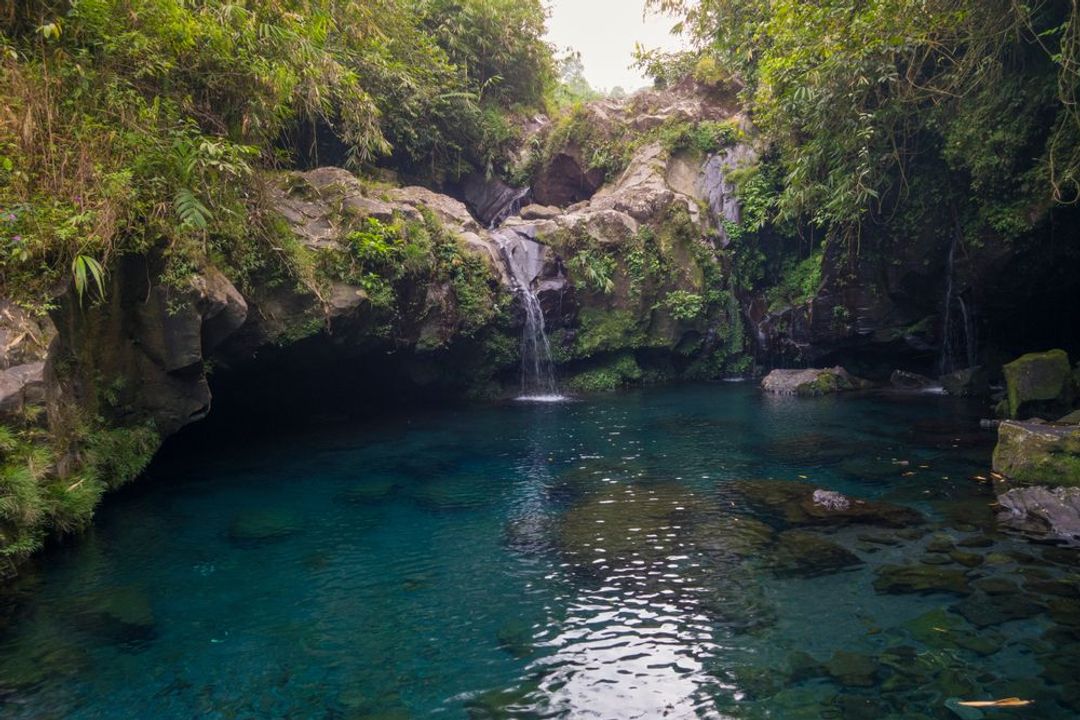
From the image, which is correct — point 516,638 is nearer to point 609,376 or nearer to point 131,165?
point 131,165

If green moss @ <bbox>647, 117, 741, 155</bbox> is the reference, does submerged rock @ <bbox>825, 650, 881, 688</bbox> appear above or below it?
below

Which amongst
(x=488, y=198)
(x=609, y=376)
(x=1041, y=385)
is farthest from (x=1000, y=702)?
(x=488, y=198)

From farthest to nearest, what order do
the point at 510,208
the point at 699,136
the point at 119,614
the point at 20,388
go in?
the point at 510,208 < the point at 699,136 < the point at 20,388 < the point at 119,614

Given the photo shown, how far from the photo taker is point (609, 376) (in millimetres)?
21812

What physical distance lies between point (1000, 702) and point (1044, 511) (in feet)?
13.7

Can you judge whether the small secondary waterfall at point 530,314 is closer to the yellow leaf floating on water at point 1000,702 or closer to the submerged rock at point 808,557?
the submerged rock at point 808,557

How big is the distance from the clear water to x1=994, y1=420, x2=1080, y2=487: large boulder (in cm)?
64

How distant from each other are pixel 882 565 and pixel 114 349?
10108 mm

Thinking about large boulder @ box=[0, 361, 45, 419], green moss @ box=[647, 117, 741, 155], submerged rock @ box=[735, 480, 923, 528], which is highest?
green moss @ box=[647, 117, 741, 155]

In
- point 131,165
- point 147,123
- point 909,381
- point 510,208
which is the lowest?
point 909,381

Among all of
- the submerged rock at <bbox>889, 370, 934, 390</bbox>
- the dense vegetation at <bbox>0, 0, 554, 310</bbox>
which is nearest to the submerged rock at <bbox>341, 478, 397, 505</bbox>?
the dense vegetation at <bbox>0, 0, 554, 310</bbox>

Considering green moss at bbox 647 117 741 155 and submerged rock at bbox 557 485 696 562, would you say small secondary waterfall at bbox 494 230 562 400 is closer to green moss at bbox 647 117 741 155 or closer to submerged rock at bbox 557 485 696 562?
green moss at bbox 647 117 741 155

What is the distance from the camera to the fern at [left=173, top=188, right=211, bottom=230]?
886cm

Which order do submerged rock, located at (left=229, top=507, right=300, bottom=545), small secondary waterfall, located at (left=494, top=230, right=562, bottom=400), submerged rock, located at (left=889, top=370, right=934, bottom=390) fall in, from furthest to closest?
small secondary waterfall, located at (left=494, top=230, right=562, bottom=400) < submerged rock, located at (left=889, top=370, right=934, bottom=390) < submerged rock, located at (left=229, top=507, right=300, bottom=545)
